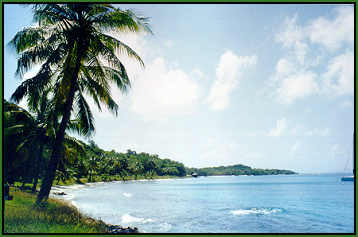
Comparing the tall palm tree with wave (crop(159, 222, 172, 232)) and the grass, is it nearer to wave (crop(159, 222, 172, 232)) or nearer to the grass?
the grass

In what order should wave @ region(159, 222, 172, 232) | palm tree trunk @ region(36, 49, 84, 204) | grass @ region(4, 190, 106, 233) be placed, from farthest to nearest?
wave @ region(159, 222, 172, 232) < palm tree trunk @ region(36, 49, 84, 204) < grass @ region(4, 190, 106, 233)

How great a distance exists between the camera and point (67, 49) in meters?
10.7

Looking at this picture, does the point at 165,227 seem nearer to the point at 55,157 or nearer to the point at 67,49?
the point at 55,157

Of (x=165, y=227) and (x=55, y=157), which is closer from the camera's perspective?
(x=55, y=157)

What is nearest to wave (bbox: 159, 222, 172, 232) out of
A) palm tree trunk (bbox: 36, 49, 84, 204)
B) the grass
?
the grass

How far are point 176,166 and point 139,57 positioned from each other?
14790 centimetres

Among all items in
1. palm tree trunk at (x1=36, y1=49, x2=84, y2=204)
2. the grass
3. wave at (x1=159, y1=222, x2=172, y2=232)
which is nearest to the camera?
the grass

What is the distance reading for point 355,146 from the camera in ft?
23.4

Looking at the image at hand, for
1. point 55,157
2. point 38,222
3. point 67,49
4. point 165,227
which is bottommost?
point 165,227

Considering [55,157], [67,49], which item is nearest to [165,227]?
[55,157]

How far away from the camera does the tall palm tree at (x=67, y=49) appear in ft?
34.0

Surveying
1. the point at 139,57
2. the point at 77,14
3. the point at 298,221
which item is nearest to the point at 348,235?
the point at 139,57

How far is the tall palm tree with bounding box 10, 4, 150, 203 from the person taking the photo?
10.4 metres

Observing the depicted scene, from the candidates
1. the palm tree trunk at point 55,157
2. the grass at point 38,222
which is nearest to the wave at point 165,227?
the grass at point 38,222
